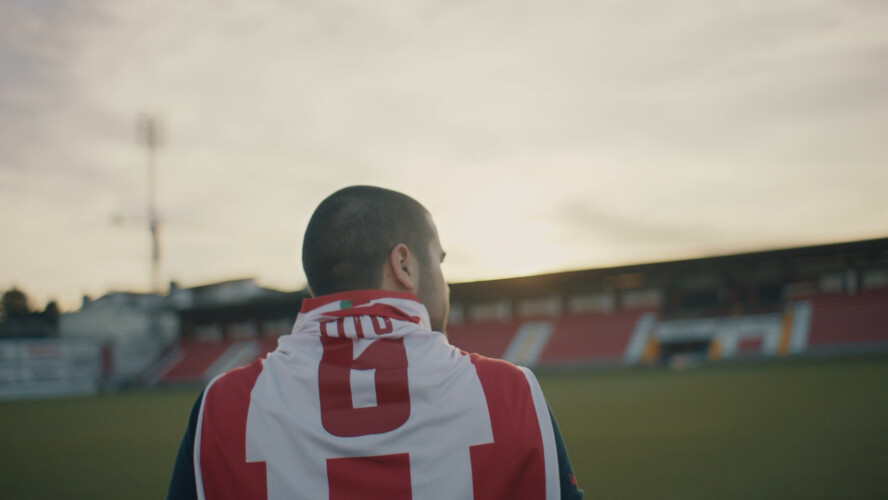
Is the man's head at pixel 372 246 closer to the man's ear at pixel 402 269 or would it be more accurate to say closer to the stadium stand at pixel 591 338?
the man's ear at pixel 402 269

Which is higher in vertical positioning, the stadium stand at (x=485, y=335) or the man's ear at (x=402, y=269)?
the man's ear at (x=402, y=269)

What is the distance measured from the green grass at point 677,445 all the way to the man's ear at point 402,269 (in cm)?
457

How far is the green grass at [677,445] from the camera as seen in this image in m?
5.55

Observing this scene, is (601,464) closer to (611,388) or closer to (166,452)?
(166,452)

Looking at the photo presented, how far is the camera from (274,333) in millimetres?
42906

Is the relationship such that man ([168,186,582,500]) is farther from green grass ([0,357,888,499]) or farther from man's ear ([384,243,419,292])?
green grass ([0,357,888,499])

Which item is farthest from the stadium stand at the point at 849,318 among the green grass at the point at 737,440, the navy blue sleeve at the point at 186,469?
the navy blue sleeve at the point at 186,469

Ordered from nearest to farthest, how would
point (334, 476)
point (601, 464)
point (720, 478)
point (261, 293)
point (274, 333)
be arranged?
point (334, 476) → point (720, 478) → point (601, 464) → point (274, 333) → point (261, 293)

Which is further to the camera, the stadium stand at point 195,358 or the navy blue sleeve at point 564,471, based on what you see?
the stadium stand at point 195,358

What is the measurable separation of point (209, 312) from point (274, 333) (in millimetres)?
5253

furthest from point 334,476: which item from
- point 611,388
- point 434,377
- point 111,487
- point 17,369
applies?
point 17,369

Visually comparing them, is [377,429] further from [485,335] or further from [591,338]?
[485,335]

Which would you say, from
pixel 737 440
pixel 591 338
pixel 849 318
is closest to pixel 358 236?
pixel 737 440

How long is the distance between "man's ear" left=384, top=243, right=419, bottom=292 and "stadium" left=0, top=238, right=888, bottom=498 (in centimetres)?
465
